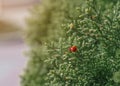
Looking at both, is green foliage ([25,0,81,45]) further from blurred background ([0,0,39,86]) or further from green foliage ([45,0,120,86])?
green foliage ([45,0,120,86])

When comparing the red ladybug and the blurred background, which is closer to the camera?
the red ladybug

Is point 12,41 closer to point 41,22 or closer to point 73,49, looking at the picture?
point 41,22

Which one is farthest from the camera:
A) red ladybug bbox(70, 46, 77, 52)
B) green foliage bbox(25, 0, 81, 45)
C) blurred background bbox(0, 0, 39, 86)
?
blurred background bbox(0, 0, 39, 86)

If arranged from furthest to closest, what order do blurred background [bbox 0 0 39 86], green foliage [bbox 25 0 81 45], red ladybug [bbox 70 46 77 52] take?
blurred background [bbox 0 0 39 86]
green foliage [bbox 25 0 81 45]
red ladybug [bbox 70 46 77 52]

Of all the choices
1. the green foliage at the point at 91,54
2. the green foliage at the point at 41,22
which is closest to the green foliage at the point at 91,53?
the green foliage at the point at 91,54

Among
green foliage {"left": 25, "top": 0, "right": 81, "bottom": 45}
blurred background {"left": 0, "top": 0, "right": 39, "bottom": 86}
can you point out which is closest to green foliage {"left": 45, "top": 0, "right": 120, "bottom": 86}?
green foliage {"left": 25, "top": 0, "right": 81, "bottom": 45}

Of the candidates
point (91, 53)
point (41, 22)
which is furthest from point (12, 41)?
point (91, 53)

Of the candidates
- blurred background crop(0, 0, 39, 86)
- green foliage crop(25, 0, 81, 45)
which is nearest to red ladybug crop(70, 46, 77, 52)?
green foliage crop(25, 0, 81, 45)

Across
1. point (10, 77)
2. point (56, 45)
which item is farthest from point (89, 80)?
point (10, 77)
